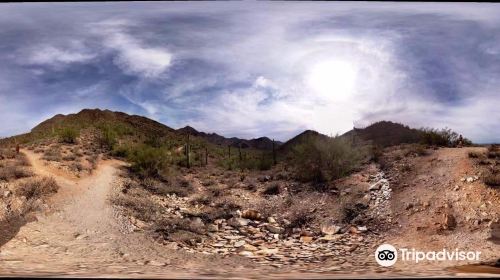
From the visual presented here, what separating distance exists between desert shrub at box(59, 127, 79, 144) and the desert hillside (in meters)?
0.01

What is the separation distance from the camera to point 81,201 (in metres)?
4.67

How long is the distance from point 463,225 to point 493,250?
0.38 meters

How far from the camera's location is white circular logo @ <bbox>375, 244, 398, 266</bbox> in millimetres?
3980

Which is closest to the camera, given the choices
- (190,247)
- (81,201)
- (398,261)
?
(398,261)

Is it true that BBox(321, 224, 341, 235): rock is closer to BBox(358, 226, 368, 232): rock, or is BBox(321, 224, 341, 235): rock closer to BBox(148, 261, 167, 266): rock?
BBox(358, 226, 368, 232): rock

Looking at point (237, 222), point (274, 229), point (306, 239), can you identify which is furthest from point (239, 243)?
point (306, 239)

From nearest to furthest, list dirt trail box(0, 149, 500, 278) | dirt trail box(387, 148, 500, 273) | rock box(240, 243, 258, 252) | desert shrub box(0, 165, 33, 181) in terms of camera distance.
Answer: dirt trail box(0, 149, 500, 278)
dirt trail box(387, 148, 500, 273)
rock box(240, 243, 258, 252)
desert shrub box(0, 165, 33, 181)

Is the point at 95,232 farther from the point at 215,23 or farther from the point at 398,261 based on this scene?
the point at 398,261

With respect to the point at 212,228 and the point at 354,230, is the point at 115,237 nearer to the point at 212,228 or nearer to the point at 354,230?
the point at 212,228

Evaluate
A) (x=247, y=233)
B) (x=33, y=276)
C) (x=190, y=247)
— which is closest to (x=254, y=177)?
(x=247, y=233)

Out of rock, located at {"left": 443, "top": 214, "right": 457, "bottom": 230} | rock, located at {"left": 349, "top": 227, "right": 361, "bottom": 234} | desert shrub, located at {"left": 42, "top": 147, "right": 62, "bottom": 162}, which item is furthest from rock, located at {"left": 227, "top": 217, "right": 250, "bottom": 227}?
desert shrub, located at {"left": 42, "top": 147, "right": 62, "bottom": 162}

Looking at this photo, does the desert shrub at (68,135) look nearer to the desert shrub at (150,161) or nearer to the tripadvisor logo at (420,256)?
the desert shrub at (150,161)

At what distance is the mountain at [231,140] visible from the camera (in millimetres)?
4406

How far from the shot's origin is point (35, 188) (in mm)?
4766
